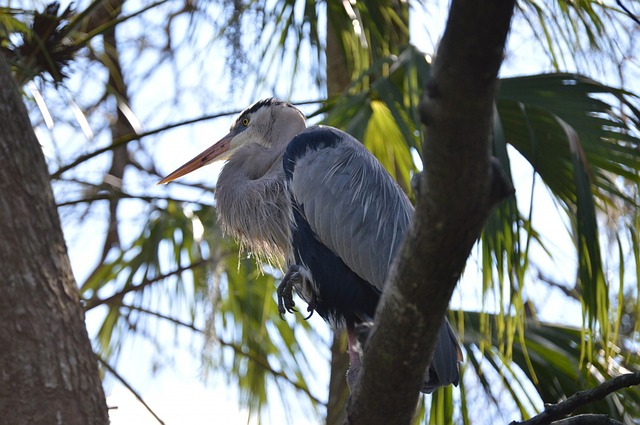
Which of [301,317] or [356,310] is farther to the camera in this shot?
[301,317]

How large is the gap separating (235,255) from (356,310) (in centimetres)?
147

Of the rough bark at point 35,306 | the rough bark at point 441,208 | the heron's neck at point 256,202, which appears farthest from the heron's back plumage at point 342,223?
the rough bark at point 441,208

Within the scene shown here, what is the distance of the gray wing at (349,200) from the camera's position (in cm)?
312

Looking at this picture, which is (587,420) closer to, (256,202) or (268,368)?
(256,202)

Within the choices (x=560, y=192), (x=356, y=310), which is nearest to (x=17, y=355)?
(x=356, y=310)

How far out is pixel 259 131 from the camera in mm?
3854

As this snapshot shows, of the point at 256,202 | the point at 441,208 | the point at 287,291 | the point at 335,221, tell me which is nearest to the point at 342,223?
the point at 335,221

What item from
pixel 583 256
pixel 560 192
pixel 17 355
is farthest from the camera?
pixel 560 192

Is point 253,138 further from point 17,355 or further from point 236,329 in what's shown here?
point 17,355

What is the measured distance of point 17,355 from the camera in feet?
6.61

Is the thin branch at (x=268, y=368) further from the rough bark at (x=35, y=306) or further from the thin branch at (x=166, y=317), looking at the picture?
the rough bark at (x=35, y=306)

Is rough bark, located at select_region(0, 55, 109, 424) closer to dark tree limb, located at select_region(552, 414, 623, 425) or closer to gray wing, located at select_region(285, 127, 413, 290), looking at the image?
dark tree limb, located at select_region(552, 414, 623, 425)

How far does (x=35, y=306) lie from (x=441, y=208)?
105cm

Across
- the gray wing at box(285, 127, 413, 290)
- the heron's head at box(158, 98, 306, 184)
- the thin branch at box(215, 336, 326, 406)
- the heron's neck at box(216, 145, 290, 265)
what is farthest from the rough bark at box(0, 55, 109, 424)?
the thin branch at box(215, 336, 326, 406)
